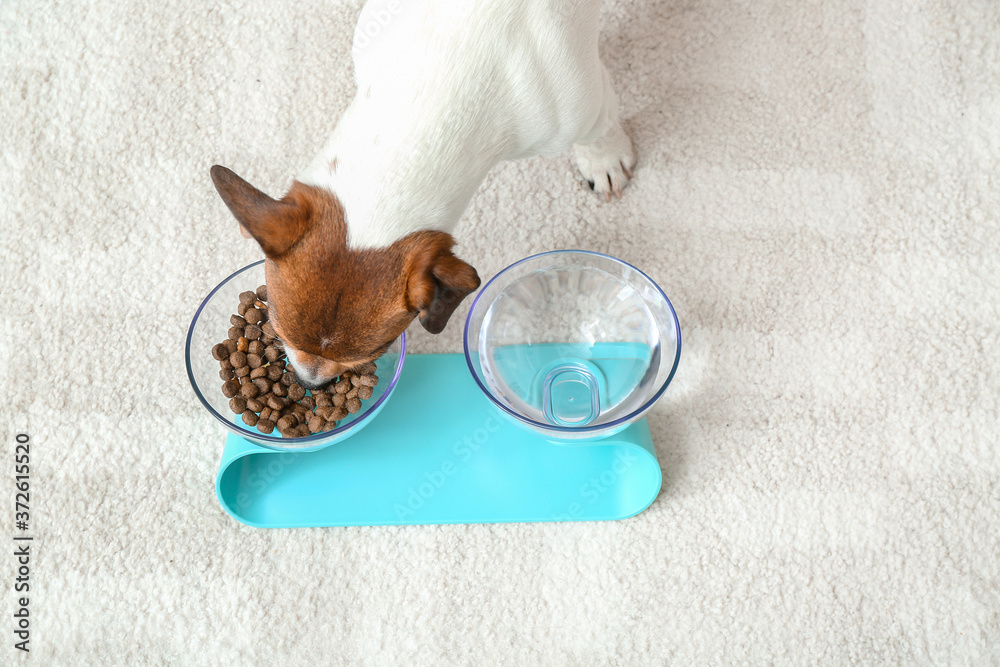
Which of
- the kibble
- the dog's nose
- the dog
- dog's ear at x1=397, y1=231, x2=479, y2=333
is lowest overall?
the kibble

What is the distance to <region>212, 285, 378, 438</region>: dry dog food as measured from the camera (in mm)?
1479

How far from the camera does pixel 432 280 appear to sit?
3.59 ft

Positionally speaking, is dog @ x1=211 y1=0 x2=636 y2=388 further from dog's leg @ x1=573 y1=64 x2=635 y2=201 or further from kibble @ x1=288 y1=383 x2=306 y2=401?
dog's leg @ x1=573 y1=64 x2=635 y2=201

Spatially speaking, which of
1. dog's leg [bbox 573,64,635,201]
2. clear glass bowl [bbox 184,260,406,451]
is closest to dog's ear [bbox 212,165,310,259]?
clear glass bowl [bbox 184,260,406,451]

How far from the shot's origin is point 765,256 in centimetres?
178

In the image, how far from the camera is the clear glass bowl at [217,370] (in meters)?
1.47

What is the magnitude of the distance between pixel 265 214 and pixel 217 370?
0.63m

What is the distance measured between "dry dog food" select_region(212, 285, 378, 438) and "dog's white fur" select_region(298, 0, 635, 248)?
0.48 meters

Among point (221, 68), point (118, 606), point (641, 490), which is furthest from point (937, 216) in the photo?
point (118, 606)

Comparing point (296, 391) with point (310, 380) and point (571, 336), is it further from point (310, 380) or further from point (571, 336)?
point (571, 336)

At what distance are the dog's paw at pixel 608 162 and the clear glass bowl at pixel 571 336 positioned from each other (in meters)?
0.23

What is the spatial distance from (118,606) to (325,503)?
0.56 meters

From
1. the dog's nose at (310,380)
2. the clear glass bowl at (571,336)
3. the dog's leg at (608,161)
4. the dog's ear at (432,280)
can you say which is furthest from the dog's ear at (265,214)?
the dog's leg at (608,161)

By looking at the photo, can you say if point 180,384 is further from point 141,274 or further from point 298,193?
point 298,193
